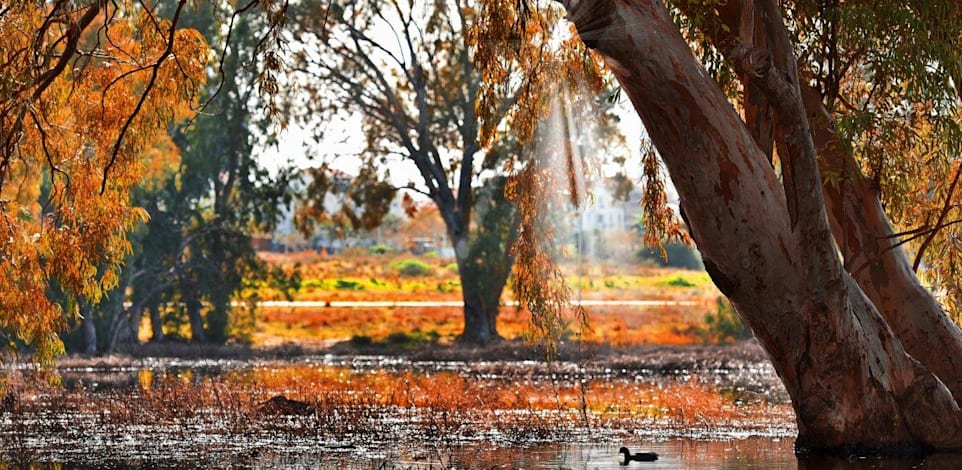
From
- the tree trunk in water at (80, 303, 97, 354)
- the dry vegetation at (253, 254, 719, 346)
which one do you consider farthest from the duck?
the tree trunk in water at (80, 303, 97, 354)

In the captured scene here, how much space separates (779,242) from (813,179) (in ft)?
1.74

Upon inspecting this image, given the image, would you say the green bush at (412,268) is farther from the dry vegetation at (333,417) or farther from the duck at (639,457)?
the duck at (639,457)

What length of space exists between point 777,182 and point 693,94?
958 mm

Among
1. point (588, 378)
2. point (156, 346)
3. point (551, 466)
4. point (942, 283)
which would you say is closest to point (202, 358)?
point (156, 346)

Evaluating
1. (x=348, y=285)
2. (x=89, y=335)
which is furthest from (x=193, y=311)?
(x=348, y=285)

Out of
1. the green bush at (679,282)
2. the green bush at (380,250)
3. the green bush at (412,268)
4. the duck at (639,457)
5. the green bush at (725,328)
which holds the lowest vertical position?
the duck at (639,457)

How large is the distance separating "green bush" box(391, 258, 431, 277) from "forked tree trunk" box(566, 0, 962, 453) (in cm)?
3789

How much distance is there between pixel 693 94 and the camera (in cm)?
886

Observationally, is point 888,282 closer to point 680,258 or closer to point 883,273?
point 883,273

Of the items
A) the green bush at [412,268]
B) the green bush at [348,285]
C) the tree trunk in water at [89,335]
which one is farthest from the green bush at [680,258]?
the tree trunk in water at [89,335]

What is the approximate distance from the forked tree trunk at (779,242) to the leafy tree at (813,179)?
1 centimetres

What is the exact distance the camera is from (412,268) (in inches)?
1928

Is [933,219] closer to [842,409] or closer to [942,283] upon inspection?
[942,283]

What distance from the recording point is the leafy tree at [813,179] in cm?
892
